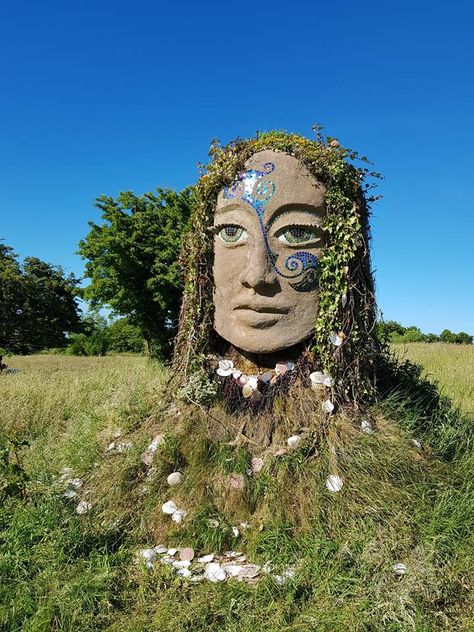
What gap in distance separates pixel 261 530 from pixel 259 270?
193cm

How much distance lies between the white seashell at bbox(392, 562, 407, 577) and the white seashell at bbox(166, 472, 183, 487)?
159 centimetres

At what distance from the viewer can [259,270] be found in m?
3.97

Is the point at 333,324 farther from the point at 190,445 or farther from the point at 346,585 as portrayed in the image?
the point at 346,585

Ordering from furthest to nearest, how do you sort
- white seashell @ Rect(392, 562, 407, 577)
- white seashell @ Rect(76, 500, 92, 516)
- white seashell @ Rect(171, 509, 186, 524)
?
white seashell @ Rect(76, 500, 92, 516)
white seashell @ Rect(171, 509, 186, 524)
white seashell @ Rect(392, 562, 407, 577)

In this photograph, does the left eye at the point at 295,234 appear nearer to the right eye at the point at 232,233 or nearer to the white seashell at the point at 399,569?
the right eye at the point at 232,233

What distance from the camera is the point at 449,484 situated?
3.49m

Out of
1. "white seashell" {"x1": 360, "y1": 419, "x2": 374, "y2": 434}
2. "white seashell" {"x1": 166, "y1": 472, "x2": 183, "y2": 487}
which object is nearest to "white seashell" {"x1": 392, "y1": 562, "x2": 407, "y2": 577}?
"white seashell" {"x1": 360, "y1": 419, "x2": 374, "y2": 434}

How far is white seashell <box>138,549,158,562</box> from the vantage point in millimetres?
3088

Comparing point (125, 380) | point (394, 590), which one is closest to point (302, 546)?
point (394, 590)

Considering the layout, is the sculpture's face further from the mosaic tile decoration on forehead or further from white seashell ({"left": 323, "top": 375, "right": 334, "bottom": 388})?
white seashell ({"left": 323, "top": 375, "right": 334, "bottom": 388})

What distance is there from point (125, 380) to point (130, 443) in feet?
15.6

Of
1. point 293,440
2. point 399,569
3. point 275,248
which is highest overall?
point 275,248

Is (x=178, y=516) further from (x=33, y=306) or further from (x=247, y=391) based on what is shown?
(x=33, y=306)

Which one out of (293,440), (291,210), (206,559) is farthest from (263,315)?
(206,559)
